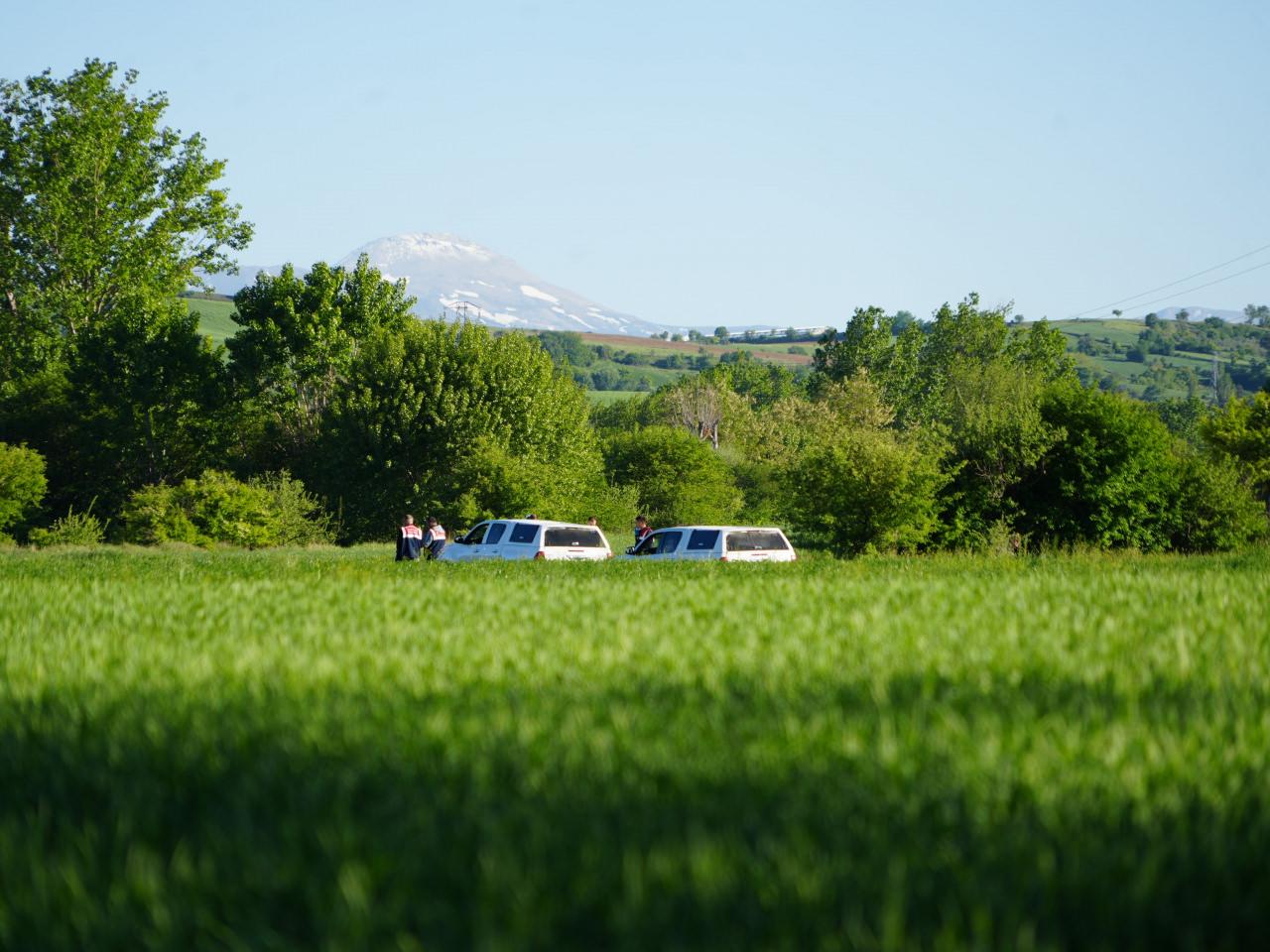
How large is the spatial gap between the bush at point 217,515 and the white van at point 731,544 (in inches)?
1078

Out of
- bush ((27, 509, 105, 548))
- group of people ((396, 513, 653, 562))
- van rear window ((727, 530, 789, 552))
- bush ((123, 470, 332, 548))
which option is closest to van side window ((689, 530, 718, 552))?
van rear window ((727, 530, 789, 552))

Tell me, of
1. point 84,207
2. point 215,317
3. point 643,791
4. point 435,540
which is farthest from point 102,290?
point 215,317

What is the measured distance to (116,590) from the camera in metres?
13.8

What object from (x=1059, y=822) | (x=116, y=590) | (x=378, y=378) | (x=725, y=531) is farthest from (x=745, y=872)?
(x=378, y=378)

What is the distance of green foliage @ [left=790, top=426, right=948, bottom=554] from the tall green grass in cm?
2490

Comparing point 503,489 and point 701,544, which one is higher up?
point 701,544

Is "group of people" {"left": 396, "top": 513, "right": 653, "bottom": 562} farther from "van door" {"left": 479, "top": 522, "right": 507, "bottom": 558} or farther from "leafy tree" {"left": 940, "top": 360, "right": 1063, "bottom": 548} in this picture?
"leafy tree" {"left": 940, "top": 360, "right": 1063, "bottom": 548}

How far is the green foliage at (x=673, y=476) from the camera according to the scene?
6494 cm

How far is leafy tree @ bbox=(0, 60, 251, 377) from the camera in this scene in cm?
5384

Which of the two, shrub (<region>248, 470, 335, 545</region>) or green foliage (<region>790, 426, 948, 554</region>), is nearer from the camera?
green foliage (<region>790, 426, 948, 554</region>)

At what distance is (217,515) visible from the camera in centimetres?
4981

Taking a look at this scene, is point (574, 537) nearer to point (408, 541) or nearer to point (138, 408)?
point (408, 541)

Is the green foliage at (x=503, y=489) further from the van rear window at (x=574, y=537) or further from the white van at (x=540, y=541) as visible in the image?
the van rear window at (x=574, y=537)

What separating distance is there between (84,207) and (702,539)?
128ft
